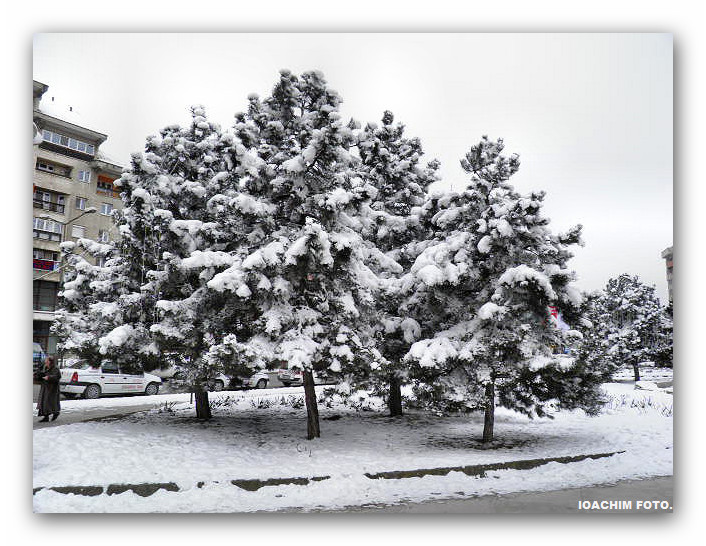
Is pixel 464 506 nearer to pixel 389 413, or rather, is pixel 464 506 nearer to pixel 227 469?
pixel 227 469

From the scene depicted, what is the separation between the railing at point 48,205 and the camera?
20.1 ft

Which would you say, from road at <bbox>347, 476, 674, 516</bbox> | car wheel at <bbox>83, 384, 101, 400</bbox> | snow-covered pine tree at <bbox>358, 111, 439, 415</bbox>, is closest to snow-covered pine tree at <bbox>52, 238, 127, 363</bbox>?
snow-covered pine tree at <bbox>358, 111, 439, 415</bbox>

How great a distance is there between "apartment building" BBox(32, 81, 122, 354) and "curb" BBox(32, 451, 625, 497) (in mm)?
2007

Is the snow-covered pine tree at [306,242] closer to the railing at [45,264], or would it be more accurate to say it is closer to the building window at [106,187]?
the railing at [45,264]

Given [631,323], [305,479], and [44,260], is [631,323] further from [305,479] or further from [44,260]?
[44,260]

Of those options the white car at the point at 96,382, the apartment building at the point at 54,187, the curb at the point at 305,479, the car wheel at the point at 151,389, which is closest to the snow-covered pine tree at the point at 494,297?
the curb at the point at 305,479

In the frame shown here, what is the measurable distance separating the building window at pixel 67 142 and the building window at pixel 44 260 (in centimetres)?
140

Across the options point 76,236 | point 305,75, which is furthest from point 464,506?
point 76,236

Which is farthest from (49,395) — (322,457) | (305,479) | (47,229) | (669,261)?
(669,261)

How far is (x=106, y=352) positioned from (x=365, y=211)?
449 centimetres

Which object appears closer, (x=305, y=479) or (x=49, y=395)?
(x=305, y=479)

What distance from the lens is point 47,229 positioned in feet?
21.6

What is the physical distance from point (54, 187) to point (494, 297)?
6.11 m

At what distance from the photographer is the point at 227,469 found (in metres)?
6.20
